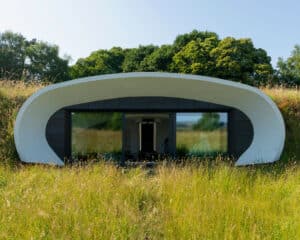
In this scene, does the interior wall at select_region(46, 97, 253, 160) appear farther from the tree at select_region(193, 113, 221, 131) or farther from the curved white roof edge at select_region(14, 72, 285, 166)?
the tree at select_region(193, 113, 221, 131)

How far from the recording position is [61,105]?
10312 millimetres

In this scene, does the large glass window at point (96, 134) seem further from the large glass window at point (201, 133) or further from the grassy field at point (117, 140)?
the large glass window at point (201, 133)

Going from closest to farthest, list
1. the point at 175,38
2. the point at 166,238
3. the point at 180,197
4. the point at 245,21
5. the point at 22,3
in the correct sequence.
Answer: the point at 166,238
the point at 180,197
the point at 22,3
the point at 245,21
the point at 175,38

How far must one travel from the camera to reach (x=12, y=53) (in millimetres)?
36062

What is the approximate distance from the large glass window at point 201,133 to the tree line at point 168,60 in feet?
52.2

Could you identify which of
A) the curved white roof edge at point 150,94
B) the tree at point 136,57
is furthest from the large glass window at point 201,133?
the tree at point 136,57

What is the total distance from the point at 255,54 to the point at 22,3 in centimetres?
2548

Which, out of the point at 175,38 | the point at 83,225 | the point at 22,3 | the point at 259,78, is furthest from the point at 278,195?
the point at 175,38

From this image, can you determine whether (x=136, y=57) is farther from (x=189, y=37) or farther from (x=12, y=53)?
(x=12, y=53)

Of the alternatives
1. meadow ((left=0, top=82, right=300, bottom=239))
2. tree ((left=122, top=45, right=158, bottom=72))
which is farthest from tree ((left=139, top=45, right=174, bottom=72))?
meadow ((left=0, top=82, right=300, bottom=239))

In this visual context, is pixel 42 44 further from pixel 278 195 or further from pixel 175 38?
pixel 278 195

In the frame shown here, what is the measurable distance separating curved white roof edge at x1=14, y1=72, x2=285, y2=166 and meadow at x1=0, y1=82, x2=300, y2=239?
1907mm

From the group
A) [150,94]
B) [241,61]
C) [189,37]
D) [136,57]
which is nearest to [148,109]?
[150,94]

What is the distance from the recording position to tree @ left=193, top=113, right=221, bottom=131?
11.1 meters
